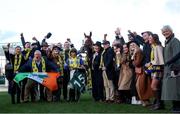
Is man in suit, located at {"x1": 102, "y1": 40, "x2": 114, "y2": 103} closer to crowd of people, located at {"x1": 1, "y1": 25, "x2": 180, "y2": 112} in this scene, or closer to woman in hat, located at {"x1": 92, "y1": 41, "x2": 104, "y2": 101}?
crowd of people, located at {"x1": 1, "y1": 25, "x2": 180, "y2": 112}

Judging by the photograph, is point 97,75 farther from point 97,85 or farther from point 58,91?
point 58,91

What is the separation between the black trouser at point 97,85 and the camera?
1302 cm

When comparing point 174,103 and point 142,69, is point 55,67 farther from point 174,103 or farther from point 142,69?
point 174,103

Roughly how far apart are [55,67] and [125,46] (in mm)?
2355

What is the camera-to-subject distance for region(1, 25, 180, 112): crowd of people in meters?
9.88

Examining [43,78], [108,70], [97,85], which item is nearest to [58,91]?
[43,78]

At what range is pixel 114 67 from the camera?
500 inches

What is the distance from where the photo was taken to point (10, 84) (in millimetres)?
13062

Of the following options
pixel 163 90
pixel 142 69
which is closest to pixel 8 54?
pixel 142 69

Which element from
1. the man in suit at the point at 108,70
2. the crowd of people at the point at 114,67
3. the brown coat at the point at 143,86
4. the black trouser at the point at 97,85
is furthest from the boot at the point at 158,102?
the black trouser at the point at 97,85

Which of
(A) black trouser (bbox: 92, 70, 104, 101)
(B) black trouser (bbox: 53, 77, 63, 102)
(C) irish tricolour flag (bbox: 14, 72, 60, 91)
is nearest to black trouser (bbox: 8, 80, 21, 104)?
(C) irish tricolour flag (bbox: 14, 72, 60, 91)

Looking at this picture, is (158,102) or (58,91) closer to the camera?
(158,102)

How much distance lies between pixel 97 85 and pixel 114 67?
0.84 metres

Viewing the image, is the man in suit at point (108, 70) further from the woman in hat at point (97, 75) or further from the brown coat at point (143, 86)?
the brown coat at point (143, 86)
